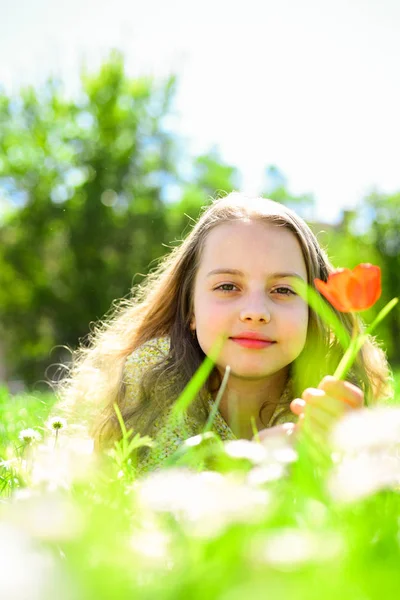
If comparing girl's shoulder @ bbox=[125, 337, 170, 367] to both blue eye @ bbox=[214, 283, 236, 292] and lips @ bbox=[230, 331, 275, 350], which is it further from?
lips @ bbox=[230, 331, 275, 350]

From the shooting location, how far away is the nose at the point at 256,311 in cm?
231

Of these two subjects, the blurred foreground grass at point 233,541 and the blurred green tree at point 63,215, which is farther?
the blurred green tree at point 63,215

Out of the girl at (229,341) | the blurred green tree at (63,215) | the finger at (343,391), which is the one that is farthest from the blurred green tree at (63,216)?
the finger at (343,391)

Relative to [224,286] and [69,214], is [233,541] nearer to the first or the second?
[224,286]

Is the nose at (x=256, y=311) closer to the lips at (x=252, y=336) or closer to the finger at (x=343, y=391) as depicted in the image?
the lips at (x=252, y=336)

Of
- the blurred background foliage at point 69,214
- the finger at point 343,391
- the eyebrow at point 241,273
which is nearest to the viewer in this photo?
the finger at point 343,391

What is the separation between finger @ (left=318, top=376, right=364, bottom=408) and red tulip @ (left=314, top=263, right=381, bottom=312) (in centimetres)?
20

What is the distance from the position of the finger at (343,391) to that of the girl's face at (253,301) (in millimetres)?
995

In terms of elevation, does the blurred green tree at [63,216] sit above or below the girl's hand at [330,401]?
below

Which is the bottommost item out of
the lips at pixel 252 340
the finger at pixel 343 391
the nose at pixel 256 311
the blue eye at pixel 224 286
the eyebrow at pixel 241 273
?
the lips at pixel 252 340

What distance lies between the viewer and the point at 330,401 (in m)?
1.31

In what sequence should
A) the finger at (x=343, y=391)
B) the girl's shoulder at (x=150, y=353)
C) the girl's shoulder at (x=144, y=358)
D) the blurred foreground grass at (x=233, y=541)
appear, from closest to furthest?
1. the blurred foreground grass at (x=233, y=541)
2. the finger at (x=343, y=391)
3. the girl's shoulder at (x=144, y=358)
4. the girl's shoulder at (x=150, y=353)

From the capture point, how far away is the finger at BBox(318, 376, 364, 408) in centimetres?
129

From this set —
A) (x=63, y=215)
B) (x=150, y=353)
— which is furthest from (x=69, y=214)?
(x=150, y=353)
